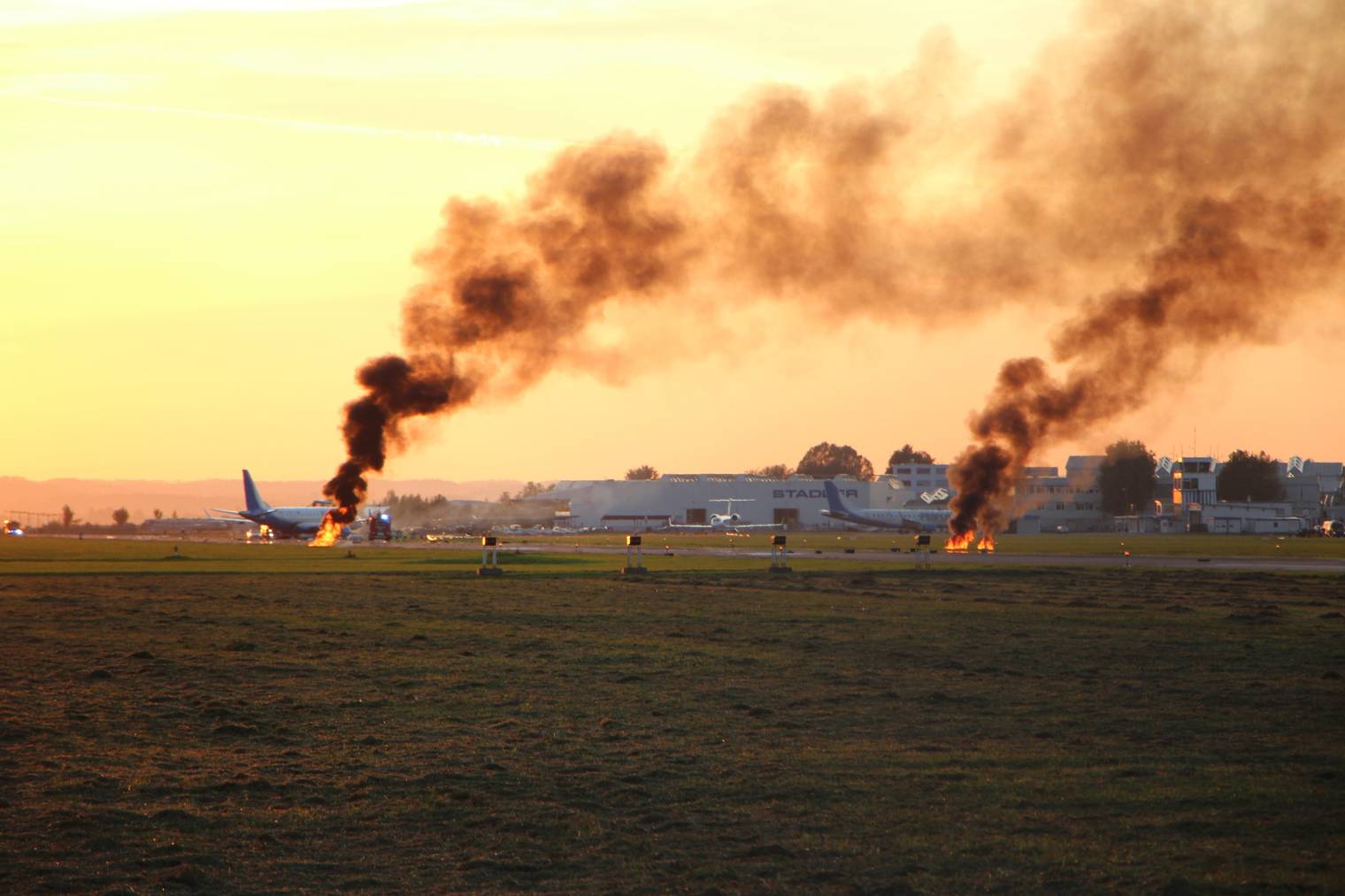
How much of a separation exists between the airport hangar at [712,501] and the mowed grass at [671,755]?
151496 mm

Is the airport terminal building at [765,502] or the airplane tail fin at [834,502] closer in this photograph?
the airplane tail fin at [834,502]

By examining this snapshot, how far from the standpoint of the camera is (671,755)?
635 inches

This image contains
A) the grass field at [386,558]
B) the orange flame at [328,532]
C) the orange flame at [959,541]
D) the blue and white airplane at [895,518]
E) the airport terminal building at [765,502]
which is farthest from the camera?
the airport terminal building at [765,502]

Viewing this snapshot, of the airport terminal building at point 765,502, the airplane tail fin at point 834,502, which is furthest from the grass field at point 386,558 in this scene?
the airport terminal building at point 765,502

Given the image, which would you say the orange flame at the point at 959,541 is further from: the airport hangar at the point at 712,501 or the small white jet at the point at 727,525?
the airport hangar at the point at 712,501

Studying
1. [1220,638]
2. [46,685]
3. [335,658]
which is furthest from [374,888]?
[1220,638]

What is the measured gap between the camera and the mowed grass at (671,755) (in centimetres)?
1120

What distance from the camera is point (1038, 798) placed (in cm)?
1339

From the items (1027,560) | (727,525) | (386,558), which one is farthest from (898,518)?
(386,558)

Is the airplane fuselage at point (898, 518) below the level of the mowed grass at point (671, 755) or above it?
above

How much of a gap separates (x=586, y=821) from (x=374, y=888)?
2.78 m

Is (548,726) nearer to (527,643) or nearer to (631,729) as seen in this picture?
(631,729)

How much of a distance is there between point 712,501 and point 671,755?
170632 mm

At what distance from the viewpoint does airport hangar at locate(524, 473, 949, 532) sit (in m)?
185
